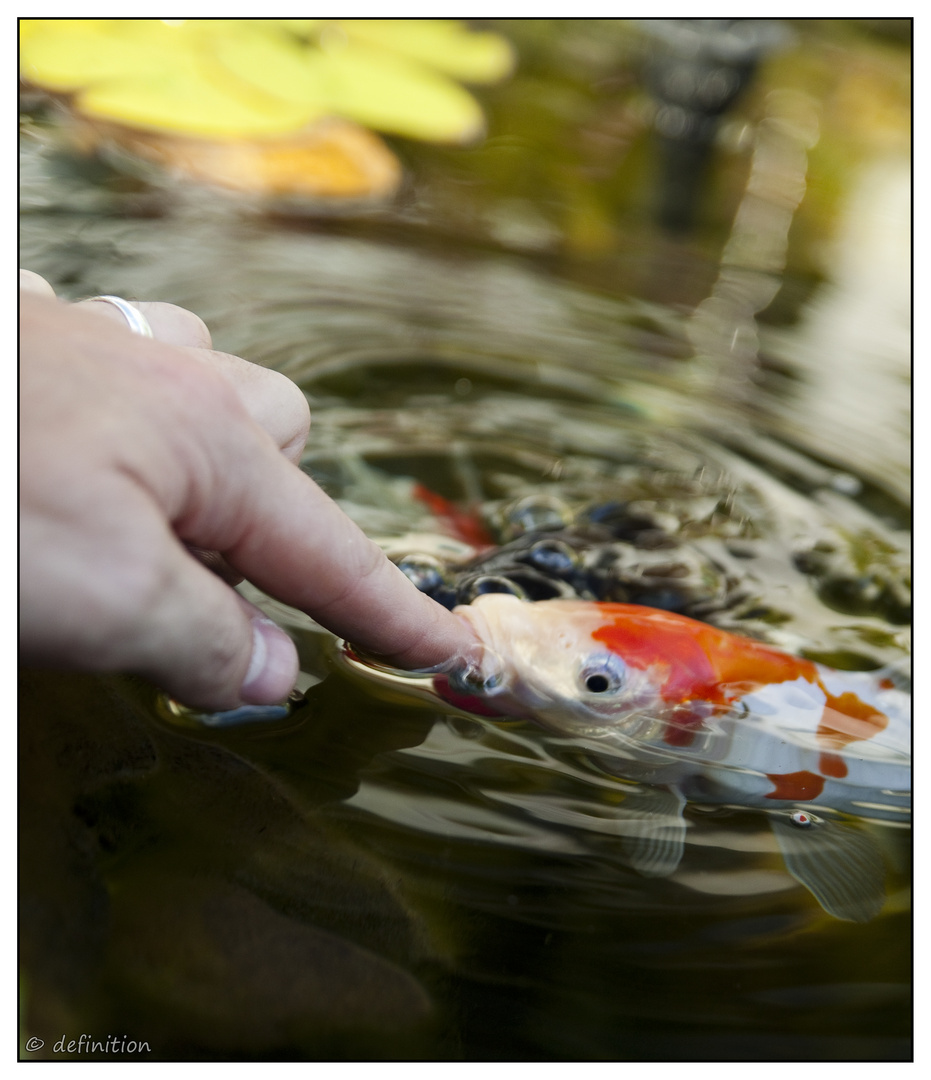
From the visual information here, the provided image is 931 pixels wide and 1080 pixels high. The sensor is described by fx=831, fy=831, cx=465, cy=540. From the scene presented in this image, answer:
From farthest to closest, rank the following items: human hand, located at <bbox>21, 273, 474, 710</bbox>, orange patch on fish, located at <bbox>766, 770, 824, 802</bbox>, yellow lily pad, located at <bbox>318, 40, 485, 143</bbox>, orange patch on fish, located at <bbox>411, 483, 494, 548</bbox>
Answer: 1. yellow lily pad, located at <bbox>318, 40, 485, 143</bbox>
2. orange patch on fish, located at <bbox>411, 483, 494, 548</bbox>
3. orange patch on fish, located at <bbox>766, 770, 824, 802</bbox>
4. human hand, located at <bbox>21, 273, 474, 710</bbox>

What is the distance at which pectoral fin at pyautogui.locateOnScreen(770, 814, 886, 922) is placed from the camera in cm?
86

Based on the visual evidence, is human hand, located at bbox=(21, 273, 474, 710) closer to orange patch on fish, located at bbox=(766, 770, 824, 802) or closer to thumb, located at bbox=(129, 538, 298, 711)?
thumb, located at bbox=(129, 538, 298, 711)

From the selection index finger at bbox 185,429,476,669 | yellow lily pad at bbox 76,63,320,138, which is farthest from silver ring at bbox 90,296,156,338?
yellow lily pad at bbox 76,63,320,138

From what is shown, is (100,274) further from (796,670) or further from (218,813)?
(796,670)

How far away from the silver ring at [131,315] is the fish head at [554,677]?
0.47 metres

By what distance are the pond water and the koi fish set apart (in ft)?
0.12

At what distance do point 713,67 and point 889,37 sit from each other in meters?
1.64

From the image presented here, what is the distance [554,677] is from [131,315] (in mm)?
614

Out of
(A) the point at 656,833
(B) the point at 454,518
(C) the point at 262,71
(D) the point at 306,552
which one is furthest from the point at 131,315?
(C) the point at 262,71

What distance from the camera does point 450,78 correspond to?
309 cm

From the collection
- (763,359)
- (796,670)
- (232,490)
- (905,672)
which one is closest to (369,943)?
(232,490)

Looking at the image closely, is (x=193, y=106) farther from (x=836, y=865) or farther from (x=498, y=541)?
(x=836, y=865)

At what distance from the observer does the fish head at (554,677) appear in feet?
3.20

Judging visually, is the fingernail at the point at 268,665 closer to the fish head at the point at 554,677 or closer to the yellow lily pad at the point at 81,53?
the fish head at the point at 554,677
